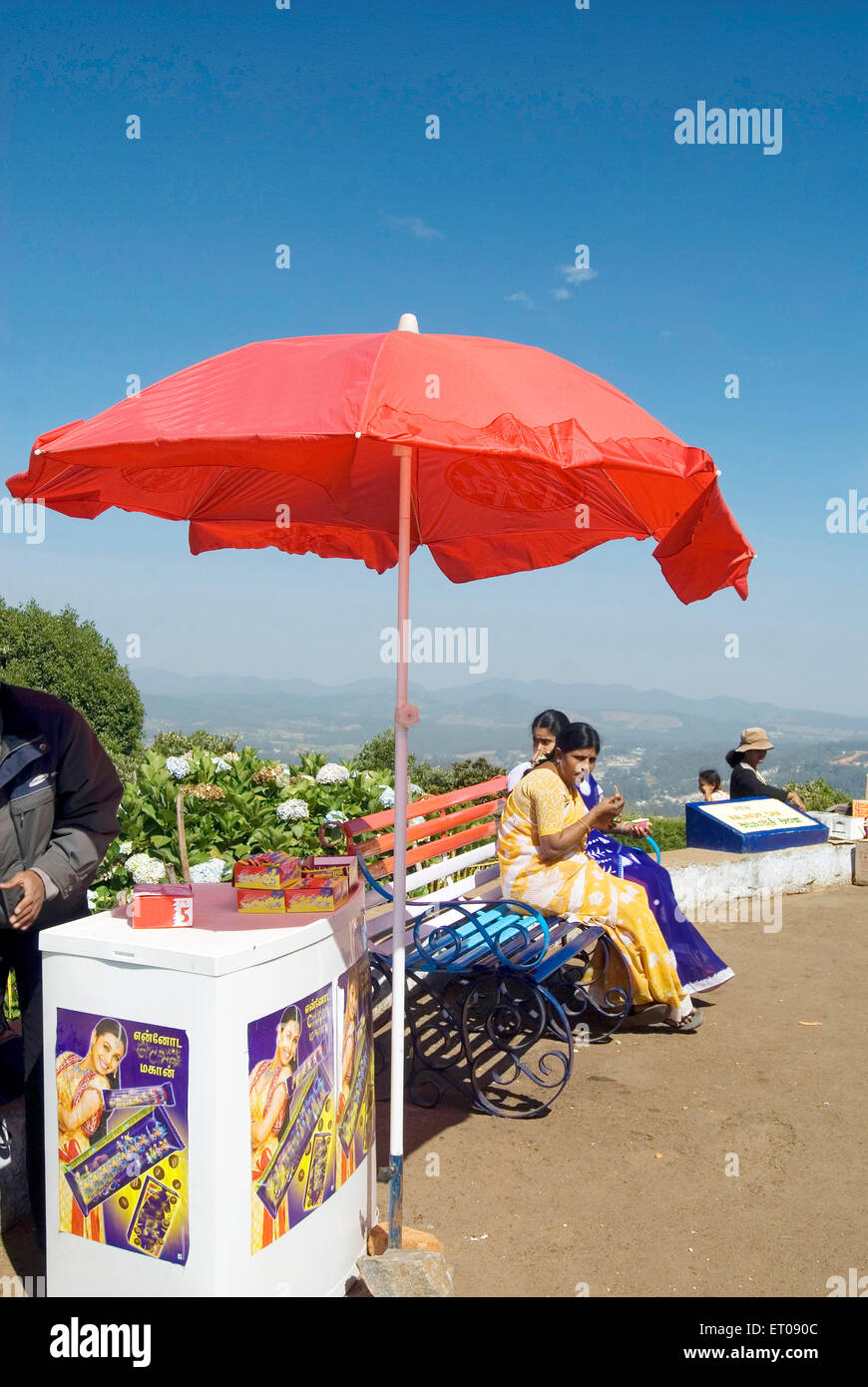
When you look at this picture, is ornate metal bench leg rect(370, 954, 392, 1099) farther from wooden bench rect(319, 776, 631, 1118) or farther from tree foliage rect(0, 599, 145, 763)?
tree foliage rect(0, 599, 145, 763)

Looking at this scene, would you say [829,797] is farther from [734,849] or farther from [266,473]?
[266,473]

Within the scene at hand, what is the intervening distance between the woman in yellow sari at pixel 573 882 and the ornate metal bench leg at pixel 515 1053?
48 cm

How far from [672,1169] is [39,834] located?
8.18 feet

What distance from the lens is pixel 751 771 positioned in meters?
8.77

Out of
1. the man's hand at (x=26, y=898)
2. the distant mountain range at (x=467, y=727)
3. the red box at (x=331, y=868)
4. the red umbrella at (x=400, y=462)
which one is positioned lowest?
the distant mountain range at (x=467, y=727)

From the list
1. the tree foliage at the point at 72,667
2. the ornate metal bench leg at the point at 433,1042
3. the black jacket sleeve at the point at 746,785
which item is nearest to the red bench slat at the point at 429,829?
the ornate metal bench leg at the point at 433,1042

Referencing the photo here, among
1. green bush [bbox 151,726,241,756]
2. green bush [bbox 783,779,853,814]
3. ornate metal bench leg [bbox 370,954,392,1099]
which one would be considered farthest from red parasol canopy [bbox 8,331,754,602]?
green bush [bbox 783,779,853,814]

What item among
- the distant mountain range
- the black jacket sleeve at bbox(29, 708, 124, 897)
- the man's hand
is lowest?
the distant mountain range

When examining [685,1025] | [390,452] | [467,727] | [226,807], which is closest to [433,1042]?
[685,1025]

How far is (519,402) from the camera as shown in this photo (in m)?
2.55

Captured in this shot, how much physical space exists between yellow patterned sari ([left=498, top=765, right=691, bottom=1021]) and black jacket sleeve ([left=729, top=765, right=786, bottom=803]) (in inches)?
156

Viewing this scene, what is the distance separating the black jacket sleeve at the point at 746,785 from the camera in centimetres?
870

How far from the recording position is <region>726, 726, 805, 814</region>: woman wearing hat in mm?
8719

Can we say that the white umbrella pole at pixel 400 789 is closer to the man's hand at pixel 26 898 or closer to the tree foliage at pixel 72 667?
the man's hand at pixel 26 898
